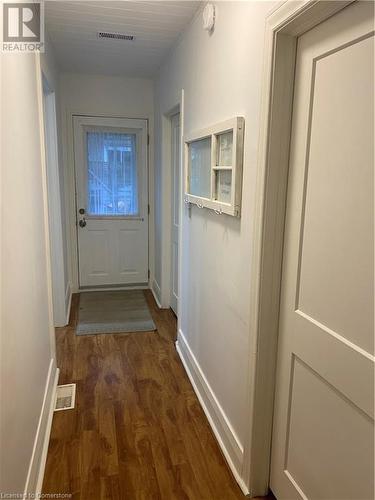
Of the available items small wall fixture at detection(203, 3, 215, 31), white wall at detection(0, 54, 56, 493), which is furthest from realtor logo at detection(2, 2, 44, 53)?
small wall fixture at detection(203, 3, 215, 31)

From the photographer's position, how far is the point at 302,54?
1.34 metres

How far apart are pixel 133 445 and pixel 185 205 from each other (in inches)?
66.5

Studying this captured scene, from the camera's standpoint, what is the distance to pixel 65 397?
8.11ft

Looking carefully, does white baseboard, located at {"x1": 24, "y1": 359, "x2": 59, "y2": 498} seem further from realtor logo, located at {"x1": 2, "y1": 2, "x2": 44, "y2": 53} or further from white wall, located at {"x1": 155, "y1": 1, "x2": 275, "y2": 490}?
realtor logo, located at {"x1": 2, "y1": 2, "x2": 44, "y2": 53}

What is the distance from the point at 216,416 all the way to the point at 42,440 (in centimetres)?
97

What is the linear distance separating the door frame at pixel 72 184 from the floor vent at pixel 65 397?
6.79 ft

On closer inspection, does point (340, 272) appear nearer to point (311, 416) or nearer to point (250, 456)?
point (311, 416)

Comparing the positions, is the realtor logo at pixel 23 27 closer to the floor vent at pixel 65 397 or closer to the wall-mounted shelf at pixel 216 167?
the wall-mounted shelf at pixel 216 167

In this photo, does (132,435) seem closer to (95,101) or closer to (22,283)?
(22,283)

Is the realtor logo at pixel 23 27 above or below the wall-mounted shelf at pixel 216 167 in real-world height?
above

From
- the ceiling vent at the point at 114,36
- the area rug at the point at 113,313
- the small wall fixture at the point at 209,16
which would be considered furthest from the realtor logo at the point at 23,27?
the area rug at the point at 113,313

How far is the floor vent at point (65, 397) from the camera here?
2.38 metres

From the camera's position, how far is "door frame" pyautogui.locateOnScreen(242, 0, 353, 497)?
1319mm

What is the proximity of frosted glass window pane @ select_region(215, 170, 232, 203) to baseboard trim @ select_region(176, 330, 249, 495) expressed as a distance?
1205mm
